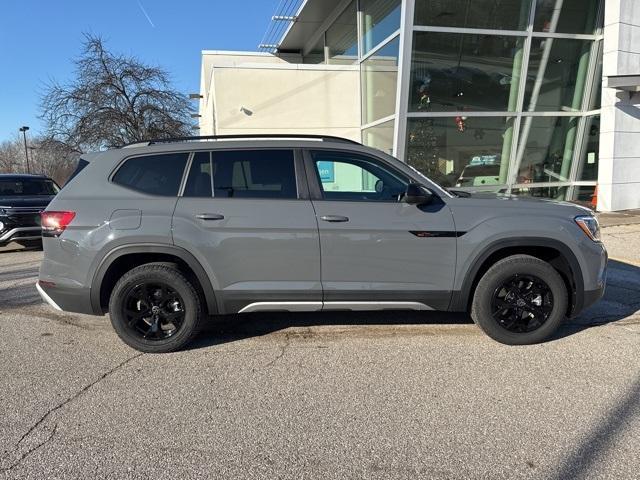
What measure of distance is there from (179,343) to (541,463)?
9.80 ft

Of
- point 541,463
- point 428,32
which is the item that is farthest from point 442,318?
point 428,32

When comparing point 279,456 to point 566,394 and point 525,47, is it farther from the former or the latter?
point 525,47

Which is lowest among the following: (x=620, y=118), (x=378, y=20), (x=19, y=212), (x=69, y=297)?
(x=69, y=297)

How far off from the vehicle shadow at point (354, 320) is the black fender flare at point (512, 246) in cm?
58

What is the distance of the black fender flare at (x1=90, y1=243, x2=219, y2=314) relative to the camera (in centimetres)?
423

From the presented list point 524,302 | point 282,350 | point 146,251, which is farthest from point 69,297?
point 524,302

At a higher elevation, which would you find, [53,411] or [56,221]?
[56,221]

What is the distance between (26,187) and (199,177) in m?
9.37

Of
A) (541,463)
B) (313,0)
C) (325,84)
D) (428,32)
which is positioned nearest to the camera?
(541,463)

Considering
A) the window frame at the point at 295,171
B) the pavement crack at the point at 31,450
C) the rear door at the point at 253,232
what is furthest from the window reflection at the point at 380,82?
the pavement crack at the point at 31,450

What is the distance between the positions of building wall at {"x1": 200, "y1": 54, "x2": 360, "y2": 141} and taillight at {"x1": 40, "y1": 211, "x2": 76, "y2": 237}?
11534mm

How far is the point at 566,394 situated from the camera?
3.51 meters

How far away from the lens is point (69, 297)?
4.33 m

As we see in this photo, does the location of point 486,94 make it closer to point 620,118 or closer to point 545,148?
point 545,148
